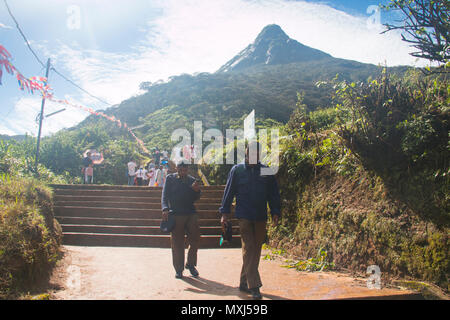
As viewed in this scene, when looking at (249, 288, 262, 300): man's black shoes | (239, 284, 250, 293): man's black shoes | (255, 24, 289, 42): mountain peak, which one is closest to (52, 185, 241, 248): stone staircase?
(239, 284, 250, 293): man's black shoes

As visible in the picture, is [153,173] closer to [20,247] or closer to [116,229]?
[116,229]

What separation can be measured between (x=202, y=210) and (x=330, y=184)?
416cm

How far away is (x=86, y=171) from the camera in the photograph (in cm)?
1516

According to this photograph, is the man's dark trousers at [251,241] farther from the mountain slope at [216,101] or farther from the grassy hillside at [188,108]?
the mountain slope at [216,101]

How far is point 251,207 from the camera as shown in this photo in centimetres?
408

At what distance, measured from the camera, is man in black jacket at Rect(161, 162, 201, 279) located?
5066 millimetres

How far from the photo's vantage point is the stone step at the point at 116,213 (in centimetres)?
890

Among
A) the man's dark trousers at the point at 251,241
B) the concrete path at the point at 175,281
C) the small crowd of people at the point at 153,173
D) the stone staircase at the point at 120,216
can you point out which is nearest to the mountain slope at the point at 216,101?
the small crowd of people at the point at 153,173

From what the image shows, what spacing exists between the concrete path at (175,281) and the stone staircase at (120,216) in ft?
3.94

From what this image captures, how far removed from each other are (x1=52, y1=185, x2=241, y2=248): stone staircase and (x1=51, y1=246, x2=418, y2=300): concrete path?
1.20 metres

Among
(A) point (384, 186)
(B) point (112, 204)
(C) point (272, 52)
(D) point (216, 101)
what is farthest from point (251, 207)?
(C) point (272, 52)

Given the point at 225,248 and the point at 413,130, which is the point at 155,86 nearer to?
the point at 225,248

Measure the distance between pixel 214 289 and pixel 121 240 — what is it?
398cm
